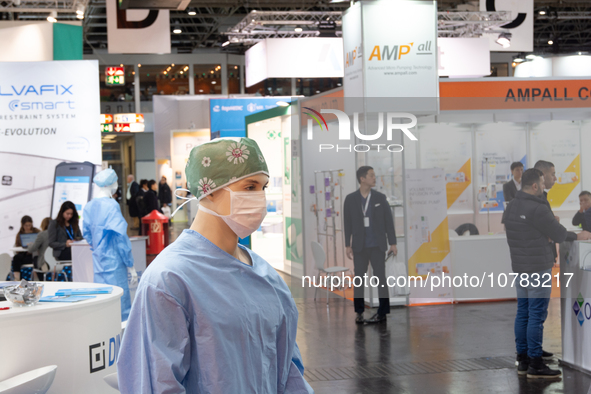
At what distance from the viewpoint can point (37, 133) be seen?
8.61 metres

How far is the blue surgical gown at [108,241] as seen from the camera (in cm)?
550

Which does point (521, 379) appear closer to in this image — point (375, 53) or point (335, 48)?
point (375, 53)

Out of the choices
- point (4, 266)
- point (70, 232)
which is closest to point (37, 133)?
point (70, 232)

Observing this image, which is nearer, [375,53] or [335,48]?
[375,53]

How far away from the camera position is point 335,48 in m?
12.5

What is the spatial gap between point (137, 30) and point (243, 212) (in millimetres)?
8814

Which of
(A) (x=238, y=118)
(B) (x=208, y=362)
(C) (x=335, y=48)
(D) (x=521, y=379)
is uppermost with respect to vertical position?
(C) (x=335, y=48)

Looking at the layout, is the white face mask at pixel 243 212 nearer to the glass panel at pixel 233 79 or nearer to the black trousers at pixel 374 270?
the black trousers at pixel 374 270

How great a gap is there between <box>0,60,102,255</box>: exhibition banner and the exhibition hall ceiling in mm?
2778

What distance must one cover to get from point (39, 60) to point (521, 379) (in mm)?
7581

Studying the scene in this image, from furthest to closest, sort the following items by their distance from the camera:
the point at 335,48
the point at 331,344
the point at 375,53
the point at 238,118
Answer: the point at 335,48, the point at 238,118, the point at 375,53, the point at 331,344

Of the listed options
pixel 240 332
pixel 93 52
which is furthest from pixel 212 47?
pixel 240 332

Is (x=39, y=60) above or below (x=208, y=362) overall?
above

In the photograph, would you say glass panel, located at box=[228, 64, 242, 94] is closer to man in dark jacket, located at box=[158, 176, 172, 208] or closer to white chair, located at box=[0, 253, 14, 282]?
man in dark jacket, located at box=[158, 176, 172, 208]
